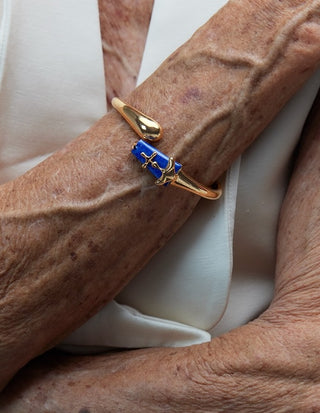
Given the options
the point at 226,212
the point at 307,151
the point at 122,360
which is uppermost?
the point at 307,151

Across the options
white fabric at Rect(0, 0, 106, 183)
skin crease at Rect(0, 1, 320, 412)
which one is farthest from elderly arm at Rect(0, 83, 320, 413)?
white fabric at Rect(0, 0, 106, 183)

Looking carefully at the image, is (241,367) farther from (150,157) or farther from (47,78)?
(47,78)

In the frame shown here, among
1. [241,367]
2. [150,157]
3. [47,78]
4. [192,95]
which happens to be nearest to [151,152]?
[150,157]

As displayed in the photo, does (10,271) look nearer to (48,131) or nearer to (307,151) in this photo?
(48,131)

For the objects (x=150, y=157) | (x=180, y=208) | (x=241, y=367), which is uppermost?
(x=150, y=157)

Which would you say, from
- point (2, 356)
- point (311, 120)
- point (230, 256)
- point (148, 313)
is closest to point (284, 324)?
point (230, 256)

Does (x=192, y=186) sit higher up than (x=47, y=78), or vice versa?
(x=47, y=78)
